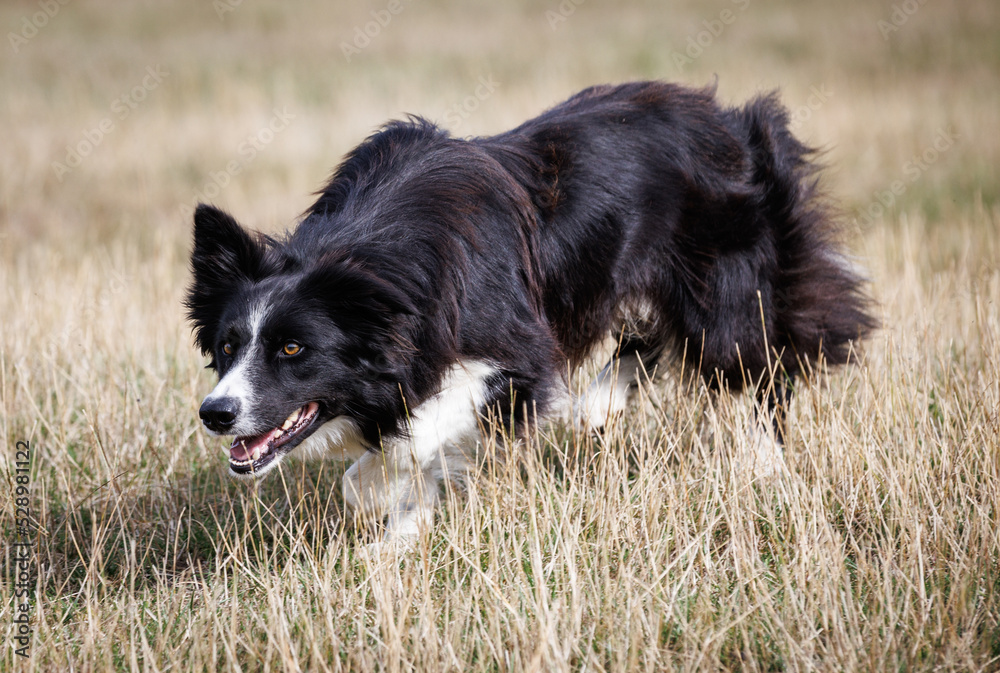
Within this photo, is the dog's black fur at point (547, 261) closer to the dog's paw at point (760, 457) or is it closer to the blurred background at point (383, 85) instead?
the dog's paw at point (760, 457)

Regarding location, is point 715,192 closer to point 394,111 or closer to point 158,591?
point 158,591

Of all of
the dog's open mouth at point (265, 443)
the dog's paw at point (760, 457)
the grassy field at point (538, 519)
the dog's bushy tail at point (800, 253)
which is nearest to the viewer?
the grassy field at point (538, 519)

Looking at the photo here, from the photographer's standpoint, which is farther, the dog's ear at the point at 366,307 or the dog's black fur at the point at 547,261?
the dog's black fur at the point at 547,261

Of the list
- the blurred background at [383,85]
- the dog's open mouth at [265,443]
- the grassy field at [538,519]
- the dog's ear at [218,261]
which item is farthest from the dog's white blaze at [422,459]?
the blurred background at [383,85]

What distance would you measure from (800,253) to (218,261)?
2.60 metres

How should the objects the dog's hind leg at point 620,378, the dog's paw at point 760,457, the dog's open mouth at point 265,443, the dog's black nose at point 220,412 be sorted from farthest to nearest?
1. the dog's hind leg at point 620,378
2. the dog's paw at point 760,457
3. the dog's open mouth at point 265,443
4. the dog's black nose at point 220,412

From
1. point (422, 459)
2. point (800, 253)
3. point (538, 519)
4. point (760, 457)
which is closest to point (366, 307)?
point (422, 459)

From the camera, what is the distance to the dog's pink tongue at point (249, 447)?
3.28 m

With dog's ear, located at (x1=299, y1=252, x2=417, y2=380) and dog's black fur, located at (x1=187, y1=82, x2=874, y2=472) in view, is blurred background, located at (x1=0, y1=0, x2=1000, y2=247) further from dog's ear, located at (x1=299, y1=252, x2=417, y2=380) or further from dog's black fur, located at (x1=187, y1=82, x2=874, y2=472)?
dog's ear, located at (x1=299, y1=252, x2=417, y2=380)

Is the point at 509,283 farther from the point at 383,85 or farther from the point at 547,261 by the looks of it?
the point at 383,85

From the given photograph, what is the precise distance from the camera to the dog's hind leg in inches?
170

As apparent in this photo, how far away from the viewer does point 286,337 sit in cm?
322

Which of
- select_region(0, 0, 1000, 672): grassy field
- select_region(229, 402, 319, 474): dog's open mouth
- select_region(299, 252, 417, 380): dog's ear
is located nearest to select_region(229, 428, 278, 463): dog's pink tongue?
select_region(229, 402, 319, 474): dog's open mouth

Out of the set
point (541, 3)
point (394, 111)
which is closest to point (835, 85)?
point (394, 111)
